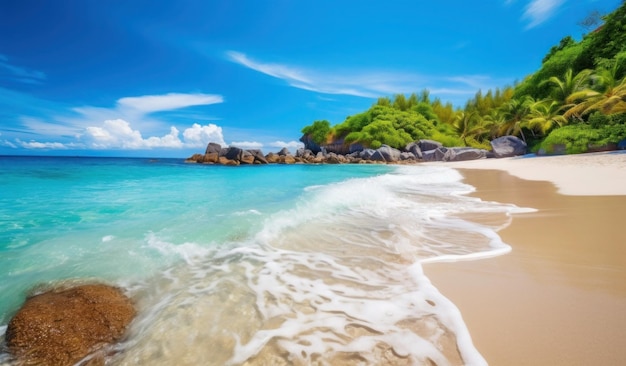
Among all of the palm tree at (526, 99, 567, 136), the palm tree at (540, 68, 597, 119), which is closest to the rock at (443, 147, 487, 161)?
the palm tree at (526, 99, 567, 136)

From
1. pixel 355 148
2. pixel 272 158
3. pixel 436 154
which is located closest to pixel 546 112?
pixel 436 154

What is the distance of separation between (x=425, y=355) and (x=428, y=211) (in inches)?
165

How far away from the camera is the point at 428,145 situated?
35.7 metres

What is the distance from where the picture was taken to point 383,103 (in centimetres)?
5262

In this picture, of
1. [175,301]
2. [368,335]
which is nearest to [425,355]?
[368,335]

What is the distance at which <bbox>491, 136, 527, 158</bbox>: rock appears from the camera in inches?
1022

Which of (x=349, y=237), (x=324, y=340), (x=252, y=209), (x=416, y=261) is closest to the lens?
(x=324, y=340)

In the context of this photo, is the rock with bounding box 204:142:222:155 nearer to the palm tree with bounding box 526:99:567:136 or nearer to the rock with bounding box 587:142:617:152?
the palm tree with bounding box 526:99:567:136

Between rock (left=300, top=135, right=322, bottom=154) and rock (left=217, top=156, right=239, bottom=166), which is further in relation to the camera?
rock (left=300, top=135, right=322, bottom=154)

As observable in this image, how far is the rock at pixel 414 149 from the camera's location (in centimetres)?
3556

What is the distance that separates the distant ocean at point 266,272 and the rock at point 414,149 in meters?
31.8

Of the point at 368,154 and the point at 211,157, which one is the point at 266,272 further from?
the point at 211,157

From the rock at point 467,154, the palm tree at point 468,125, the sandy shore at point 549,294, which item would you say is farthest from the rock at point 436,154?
the sandy shore at point 549,294

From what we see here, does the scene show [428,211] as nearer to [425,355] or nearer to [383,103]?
[425,355]
